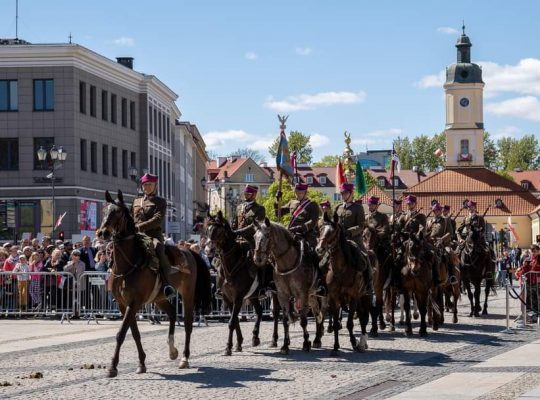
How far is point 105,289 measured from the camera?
30.8 metres

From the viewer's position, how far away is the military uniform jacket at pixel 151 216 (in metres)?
17.9

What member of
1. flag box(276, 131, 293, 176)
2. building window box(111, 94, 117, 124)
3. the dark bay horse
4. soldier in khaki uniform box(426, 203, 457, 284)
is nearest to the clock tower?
building window box(111, 94, 117, 124)

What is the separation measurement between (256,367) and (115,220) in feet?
10.2

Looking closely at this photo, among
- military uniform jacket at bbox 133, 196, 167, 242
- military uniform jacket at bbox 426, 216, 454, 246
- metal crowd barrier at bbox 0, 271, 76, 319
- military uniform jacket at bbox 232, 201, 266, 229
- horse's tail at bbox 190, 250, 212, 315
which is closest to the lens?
military uniform jacket at bbox 133, 196, 167, 242

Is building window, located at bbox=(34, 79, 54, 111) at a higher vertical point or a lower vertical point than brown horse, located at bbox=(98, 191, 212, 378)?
higher

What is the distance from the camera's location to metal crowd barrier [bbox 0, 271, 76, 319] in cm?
3142

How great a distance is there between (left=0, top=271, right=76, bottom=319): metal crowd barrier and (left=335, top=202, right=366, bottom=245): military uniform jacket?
37.9ft

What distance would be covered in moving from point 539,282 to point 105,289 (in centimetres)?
1086

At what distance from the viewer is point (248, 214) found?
20953 millimetres

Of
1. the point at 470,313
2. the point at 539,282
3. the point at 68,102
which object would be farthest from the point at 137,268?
the point at 68,102

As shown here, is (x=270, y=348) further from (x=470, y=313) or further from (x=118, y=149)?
(x=118, y=149)

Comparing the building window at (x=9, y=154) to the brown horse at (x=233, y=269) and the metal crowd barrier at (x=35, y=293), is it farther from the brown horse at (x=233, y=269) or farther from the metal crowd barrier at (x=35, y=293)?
the brown horse at (x=233, y=269)

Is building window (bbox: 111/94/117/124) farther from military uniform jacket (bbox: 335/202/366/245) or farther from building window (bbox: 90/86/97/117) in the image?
military uniform jacket (bbox: 335/202/366/245)

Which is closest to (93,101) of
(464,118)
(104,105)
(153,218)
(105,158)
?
(104,105)
